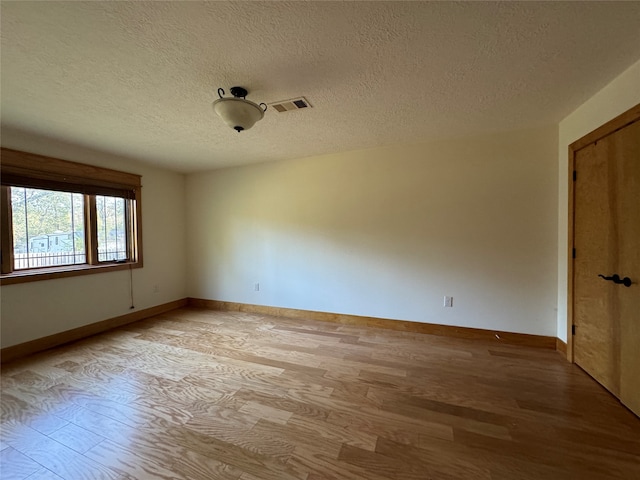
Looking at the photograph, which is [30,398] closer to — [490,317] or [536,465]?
[536,465]

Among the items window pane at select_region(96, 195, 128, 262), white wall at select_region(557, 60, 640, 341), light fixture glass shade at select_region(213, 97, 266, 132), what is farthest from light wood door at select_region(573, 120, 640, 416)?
window pane at select_region(96, 195, 128, 262)

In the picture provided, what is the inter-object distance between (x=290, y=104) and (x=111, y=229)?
3.19m

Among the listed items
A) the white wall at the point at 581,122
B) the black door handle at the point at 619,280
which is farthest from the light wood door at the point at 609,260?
the white wall at the point at 581,122

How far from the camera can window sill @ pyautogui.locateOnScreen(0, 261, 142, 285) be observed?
100 inches

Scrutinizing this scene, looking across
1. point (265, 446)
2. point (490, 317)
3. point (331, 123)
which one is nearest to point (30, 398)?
point (265, 446)

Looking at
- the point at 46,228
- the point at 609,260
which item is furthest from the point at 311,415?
the point at 46,228

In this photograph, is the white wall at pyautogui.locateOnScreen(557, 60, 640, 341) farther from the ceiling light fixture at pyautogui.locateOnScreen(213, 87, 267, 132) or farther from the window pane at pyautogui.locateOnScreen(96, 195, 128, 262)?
the window pane at pyautogui.locateOnScreen(96, 195, 128, 262)

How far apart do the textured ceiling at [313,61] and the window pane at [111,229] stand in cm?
107

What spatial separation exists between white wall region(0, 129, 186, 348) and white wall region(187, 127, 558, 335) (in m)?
0.44

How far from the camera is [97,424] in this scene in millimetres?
1650

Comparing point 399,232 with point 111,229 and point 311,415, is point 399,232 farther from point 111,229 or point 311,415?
point 111,229

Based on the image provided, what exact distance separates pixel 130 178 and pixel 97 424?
10.3 feet

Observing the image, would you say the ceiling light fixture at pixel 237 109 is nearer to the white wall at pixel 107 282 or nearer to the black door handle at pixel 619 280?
the white wall at pixel 107 282

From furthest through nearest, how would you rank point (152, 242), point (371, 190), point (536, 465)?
point (152, 242) → point (371, 190) → point (536, 465)
